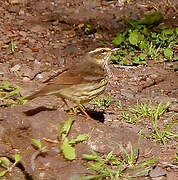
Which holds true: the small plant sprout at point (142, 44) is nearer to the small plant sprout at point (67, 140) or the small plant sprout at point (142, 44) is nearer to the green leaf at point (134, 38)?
the green leaf at point (134, 38)

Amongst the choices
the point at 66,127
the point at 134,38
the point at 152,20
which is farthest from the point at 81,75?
the point at 152,20

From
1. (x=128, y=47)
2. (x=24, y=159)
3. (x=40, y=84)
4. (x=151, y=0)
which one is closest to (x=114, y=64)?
(x=128, y=47)

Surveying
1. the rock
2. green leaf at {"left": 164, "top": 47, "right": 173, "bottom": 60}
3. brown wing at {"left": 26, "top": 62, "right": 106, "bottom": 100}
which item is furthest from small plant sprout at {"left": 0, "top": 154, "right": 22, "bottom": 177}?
green leaf at {"left": 164, "top": 47, "right": 173, "bottom": 60}

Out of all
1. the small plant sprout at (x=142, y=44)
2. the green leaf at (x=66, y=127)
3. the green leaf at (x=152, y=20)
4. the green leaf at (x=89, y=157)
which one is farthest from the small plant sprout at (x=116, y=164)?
the green leaf at (x=152, y=20)

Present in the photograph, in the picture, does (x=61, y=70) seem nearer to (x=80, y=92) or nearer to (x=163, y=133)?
(x=80, y=92)

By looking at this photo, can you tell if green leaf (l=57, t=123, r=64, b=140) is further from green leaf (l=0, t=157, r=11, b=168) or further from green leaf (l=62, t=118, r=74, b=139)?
green leaf (l=0, t=157, r=11, b=168)

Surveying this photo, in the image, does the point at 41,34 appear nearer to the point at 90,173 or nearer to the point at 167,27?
the point at 167,27
